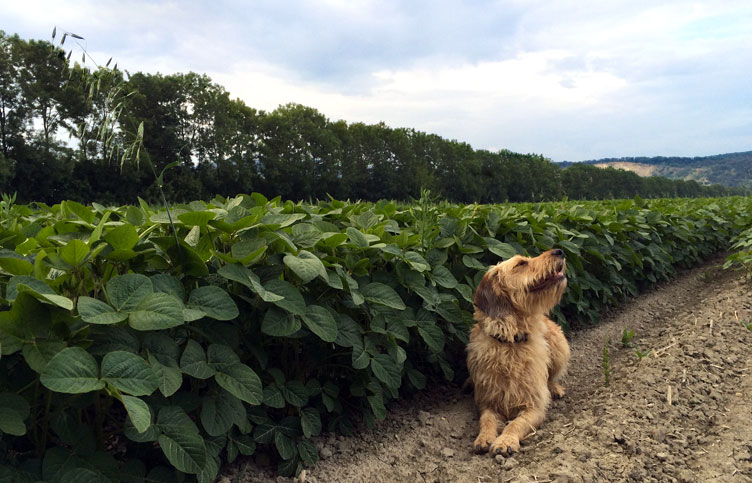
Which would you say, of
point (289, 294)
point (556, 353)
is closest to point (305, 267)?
point (289, 294)

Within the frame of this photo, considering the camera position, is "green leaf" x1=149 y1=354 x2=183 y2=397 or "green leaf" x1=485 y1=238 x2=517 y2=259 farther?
"green leaf" x1=485 y1=238 x2=517 y2=259

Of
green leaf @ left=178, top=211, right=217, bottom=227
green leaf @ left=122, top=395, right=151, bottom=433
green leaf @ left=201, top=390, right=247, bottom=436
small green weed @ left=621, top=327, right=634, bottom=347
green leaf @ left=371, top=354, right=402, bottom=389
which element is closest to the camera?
green leaf @ left=122, top=395, right=151, bottom=433

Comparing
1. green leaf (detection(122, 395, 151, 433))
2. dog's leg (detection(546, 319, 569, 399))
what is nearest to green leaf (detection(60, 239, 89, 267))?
green leaf (detection(122, 395, 151, 433))

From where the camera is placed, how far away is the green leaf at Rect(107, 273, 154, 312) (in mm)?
1789

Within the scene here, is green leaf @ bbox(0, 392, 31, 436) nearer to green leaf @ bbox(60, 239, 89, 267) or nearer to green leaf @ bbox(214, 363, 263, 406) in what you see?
green leaf @ bbox(60, 239, 89, 267)

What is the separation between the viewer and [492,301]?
3078 mm

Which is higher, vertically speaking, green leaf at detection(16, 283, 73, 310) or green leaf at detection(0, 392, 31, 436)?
green leaf at detection(16, 283, 73, 310)

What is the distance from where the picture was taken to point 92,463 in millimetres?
1852

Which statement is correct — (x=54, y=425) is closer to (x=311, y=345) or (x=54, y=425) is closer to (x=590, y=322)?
(x=311, y=345)

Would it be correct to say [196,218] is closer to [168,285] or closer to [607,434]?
[168,285]

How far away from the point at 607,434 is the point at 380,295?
145 centimetres

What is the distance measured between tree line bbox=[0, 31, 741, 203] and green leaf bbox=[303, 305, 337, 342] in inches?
526

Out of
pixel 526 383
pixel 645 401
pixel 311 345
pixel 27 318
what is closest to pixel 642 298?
pixel 645 401

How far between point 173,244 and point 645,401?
288 centimetres
